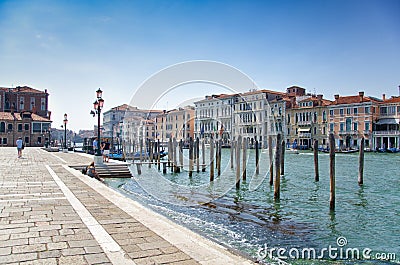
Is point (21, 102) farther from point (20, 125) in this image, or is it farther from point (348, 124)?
point (348, 124)

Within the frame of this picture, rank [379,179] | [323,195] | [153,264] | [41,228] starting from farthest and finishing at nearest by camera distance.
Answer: [379,179] < [323,195] < [41,228] < [153,264]

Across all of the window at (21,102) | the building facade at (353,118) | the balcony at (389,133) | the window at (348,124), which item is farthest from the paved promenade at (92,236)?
the window at (21,102)

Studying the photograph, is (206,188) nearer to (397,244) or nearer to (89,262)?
(397,244)

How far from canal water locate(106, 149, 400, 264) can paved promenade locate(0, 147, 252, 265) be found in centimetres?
130

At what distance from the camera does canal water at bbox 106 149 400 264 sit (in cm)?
718

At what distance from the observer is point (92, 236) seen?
15.8 ft

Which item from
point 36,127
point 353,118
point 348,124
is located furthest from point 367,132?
point 36,127

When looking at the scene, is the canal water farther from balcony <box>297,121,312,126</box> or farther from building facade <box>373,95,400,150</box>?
balcony <box>297,121,312,126</box>

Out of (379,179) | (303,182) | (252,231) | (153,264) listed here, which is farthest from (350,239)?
(379,179)

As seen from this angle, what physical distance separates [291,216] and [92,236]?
6.74 meters

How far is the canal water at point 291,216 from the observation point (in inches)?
283

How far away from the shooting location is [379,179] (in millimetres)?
19641

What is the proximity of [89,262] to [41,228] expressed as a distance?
5.92ft

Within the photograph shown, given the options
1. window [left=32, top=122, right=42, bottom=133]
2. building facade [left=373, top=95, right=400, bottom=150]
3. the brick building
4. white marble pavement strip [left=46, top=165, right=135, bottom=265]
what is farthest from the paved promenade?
window [left=32, top=122, right=42, bottom=133]
